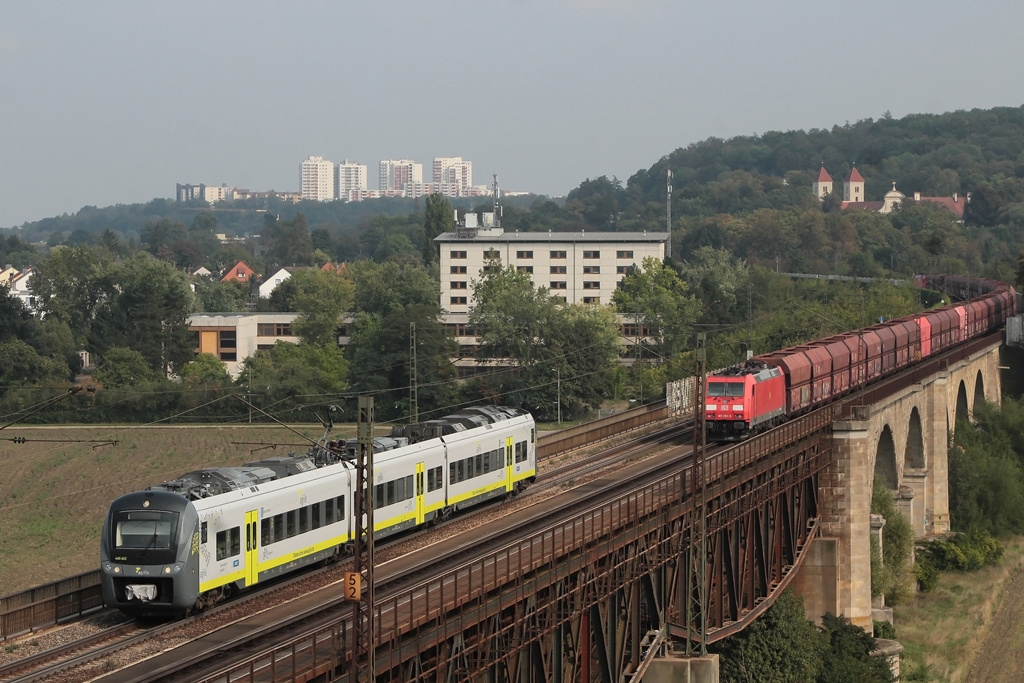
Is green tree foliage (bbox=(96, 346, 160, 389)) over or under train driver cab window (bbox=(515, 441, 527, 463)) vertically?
under

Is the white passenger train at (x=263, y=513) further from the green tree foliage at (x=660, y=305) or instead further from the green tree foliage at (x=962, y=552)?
the green tree foliage at (x=660, y=305)

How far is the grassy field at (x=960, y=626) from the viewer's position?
51.2 meters

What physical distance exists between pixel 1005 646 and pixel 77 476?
48.7 metres

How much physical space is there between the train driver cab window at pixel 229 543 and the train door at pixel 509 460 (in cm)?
1501

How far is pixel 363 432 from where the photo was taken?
1853 cm

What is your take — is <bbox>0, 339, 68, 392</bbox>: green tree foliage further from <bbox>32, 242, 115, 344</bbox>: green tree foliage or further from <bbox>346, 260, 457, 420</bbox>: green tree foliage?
<bbox>32, 242, 115, 344</bbox>: green tree foliage

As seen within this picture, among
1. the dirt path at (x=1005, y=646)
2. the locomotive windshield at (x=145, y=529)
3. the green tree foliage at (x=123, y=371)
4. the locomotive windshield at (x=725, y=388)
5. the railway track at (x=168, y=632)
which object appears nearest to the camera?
the railway track at (x=168, y=632)

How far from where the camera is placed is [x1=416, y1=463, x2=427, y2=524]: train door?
37.4 m

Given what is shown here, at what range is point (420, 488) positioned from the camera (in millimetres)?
37562

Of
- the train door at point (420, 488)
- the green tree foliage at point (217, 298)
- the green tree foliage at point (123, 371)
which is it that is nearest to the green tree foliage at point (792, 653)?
the train door at point (420, 488)

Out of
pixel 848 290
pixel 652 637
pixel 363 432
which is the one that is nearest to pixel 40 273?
pixel 848 290

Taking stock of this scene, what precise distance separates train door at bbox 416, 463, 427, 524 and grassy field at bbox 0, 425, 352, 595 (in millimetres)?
13808

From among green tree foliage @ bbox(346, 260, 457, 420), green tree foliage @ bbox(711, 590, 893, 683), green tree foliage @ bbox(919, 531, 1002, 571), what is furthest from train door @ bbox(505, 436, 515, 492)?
green tree foliage @ bbox(346, 260, 457, 420)

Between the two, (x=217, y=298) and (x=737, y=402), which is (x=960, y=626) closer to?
(x=737, y=402)
